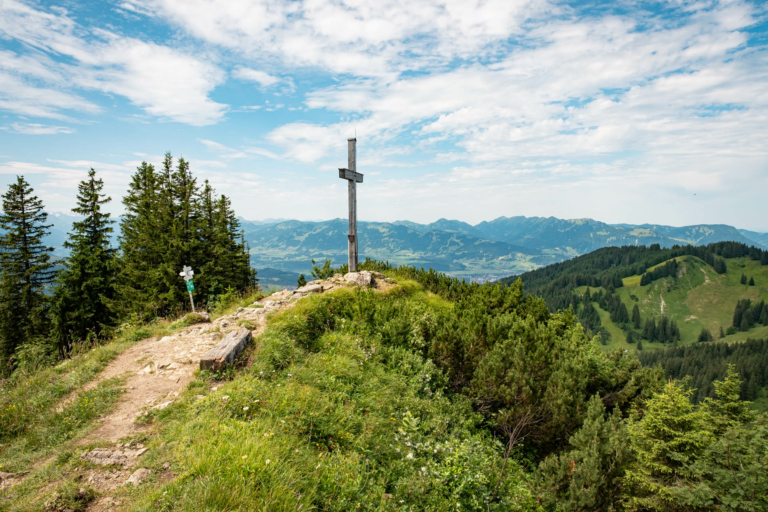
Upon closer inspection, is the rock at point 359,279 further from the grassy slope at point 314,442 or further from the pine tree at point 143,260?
the pine tree at point 143,260

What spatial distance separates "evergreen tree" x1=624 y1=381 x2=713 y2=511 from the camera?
6824 millimetres

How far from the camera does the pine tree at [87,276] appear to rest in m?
24.9

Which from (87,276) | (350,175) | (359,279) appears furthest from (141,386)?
(87,276)

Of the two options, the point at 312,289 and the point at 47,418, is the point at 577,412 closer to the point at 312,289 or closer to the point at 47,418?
the point at 312,289

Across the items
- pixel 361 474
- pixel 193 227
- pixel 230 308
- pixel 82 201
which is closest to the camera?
pixel 361 474

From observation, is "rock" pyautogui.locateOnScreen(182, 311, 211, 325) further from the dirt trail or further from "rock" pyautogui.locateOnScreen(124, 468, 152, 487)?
"rock" pyautogui.locateOnScreen(124, 468, 152, 487)

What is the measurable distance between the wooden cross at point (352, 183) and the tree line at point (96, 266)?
508 inches

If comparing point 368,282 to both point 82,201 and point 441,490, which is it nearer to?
point 441,490

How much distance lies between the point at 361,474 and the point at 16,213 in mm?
36967

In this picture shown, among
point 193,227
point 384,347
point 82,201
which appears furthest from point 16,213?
point 384,347

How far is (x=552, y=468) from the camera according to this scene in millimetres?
7387

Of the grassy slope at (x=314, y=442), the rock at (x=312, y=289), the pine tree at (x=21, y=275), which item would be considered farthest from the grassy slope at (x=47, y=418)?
the pine tree at (x=21, y=275)

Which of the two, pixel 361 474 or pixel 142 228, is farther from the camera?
pixel 142 228

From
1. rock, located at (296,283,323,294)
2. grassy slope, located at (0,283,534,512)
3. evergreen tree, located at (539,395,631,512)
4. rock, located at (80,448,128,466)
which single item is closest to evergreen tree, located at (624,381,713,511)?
evergreen tree, located at (539,395,631,512)
